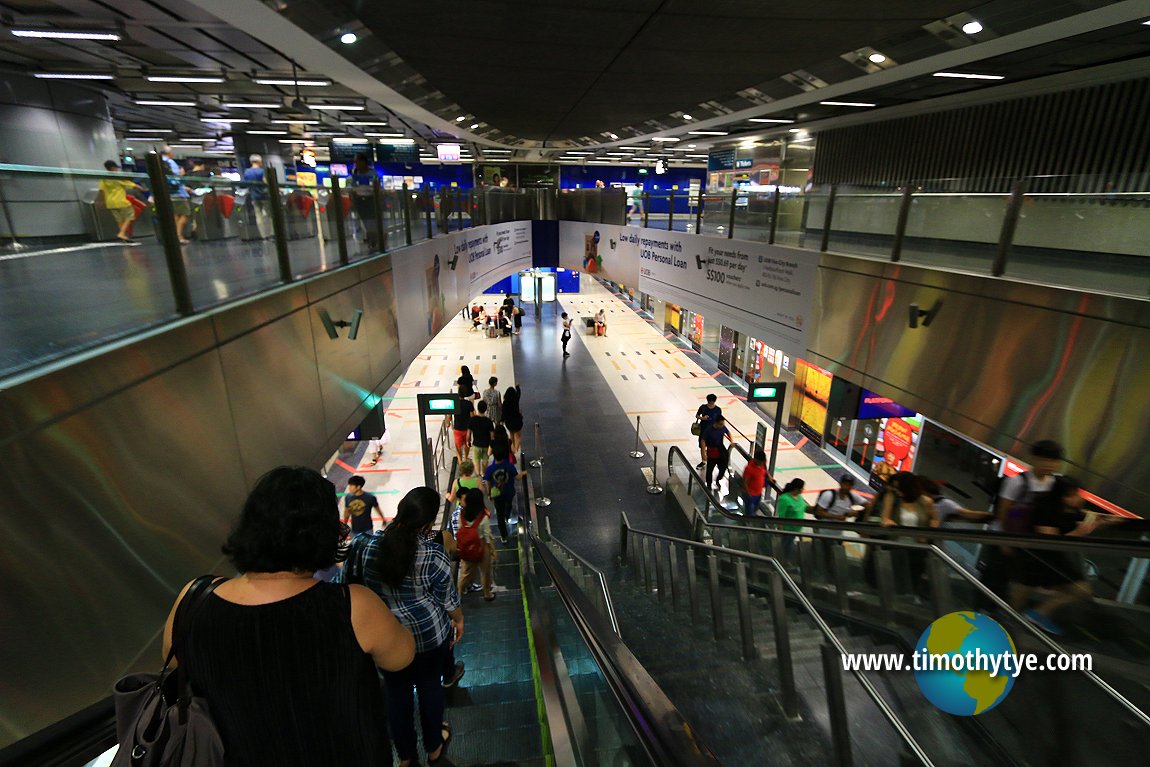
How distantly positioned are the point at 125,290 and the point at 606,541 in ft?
22.4

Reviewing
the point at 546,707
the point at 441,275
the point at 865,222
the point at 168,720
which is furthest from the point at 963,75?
the point at 168,720

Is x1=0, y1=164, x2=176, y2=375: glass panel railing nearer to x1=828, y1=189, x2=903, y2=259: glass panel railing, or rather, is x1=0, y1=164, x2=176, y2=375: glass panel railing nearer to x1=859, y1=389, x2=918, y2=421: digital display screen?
x1=828, y1=189, x2=903, y2=259: glass panel railing

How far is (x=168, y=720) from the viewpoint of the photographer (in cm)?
125

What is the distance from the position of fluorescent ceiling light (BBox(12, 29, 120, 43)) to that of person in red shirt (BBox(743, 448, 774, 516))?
11.6m

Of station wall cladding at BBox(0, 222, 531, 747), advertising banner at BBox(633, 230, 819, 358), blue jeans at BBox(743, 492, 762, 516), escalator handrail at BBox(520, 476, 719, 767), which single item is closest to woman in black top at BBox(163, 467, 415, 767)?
escalator handrail at BBox(520, 476, 719, 767)

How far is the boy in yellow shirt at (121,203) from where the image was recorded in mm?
2789

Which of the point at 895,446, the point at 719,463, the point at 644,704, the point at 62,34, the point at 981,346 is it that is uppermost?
the point at 62,34

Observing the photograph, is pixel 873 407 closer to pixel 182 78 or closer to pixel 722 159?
pixel 722 159

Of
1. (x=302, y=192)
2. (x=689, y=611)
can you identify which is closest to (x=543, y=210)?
(x=302, y=192)

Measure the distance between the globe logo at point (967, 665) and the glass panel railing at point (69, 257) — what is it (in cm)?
378

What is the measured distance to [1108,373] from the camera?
13.6ft

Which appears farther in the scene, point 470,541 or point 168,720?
point 470,541

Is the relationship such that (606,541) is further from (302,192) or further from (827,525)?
(302,192)

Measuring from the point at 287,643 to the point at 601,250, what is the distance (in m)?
16.1
